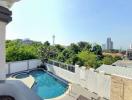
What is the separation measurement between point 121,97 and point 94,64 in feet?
50.4

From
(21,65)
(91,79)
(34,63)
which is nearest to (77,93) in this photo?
(91,79)

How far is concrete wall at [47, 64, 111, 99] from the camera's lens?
43.0 ft

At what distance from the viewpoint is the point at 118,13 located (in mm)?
33875

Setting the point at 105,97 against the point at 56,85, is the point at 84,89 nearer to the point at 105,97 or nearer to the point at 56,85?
the point at 105,97

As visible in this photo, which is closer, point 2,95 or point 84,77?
point 2,95

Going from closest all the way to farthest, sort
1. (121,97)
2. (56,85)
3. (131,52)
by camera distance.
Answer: (121,97), (56,85), (131,52)

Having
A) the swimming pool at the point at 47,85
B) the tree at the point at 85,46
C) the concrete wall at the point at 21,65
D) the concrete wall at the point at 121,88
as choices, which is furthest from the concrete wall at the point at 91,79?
the tree at the point at 85,46

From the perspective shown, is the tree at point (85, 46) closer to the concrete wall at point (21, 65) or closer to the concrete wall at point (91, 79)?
the concrete wall at point (21, 65)

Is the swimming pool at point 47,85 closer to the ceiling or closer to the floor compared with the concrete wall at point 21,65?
closer to the floor

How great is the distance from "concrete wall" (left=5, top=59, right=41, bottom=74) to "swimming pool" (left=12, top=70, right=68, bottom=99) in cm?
69

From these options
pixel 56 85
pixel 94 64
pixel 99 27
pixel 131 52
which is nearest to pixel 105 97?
pixel 56 85

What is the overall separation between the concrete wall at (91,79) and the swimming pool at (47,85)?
2.65ft

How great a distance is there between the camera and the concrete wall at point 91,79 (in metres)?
Result: 13.1

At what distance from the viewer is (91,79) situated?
14.9m
